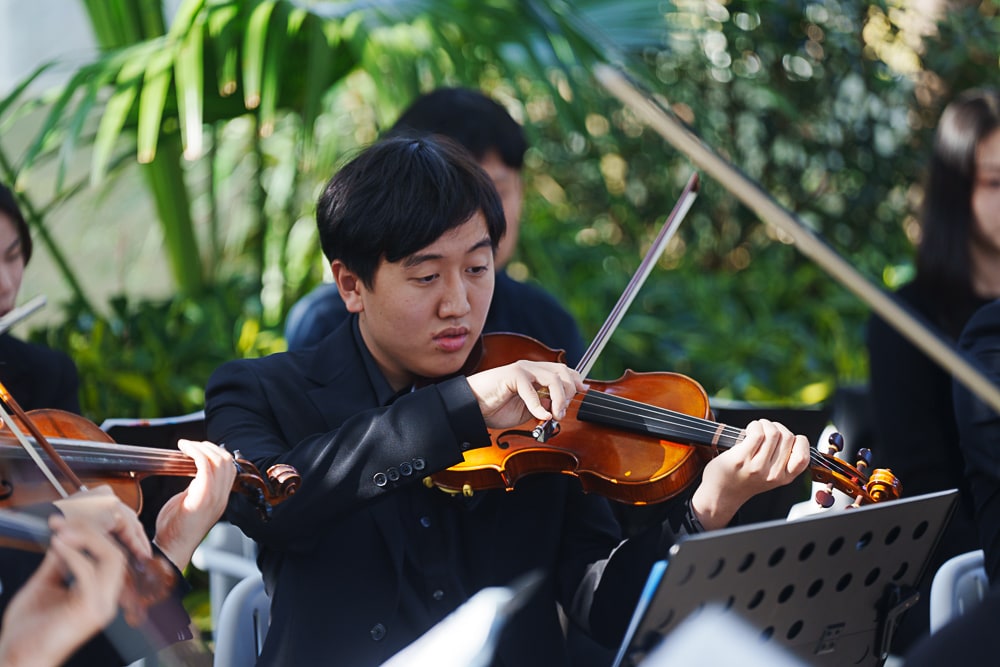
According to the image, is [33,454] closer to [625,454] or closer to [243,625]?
[243,625]

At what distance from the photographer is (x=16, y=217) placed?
186 centimetres

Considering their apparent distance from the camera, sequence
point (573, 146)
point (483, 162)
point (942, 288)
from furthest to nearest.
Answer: point (573, 146), point (942, 288), point (483, 162)

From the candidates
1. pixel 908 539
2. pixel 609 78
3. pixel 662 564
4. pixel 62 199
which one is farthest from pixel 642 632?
pixel 62 199

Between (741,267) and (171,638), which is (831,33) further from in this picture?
(171,638)

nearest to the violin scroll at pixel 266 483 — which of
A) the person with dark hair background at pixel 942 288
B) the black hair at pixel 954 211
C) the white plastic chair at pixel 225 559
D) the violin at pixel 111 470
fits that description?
the violin at pixel 111 470

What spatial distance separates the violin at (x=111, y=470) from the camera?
1360mm

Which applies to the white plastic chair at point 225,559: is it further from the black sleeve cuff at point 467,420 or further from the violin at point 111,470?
the black sleeve cuff at point 467,420

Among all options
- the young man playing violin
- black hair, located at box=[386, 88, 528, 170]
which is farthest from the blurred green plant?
the young man playing violin

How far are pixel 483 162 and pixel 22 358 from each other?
86 centimetres

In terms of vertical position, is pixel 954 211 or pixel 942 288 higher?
pixel 954 211

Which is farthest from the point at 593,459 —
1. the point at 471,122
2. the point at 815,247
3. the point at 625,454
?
the point at 471,122

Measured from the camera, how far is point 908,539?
1.31m

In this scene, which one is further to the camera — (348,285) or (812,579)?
(348,285)

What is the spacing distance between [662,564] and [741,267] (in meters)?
3.90
